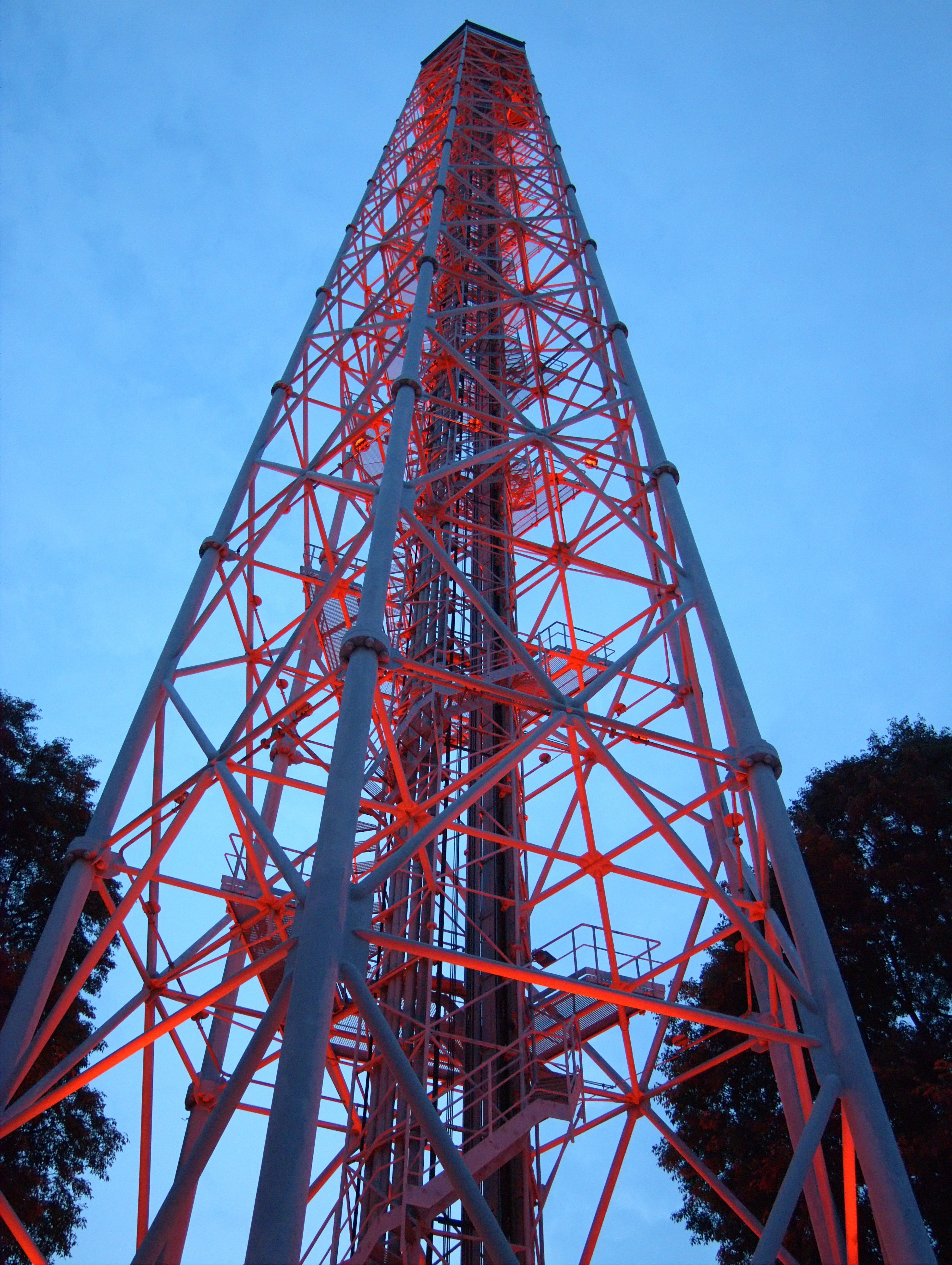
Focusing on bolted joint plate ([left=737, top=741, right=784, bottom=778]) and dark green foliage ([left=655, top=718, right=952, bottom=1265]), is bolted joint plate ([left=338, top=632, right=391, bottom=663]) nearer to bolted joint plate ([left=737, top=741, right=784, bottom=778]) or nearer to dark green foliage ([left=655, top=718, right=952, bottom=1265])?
bolted joint plate ([left=737, top=741, right=784, bottom=778])

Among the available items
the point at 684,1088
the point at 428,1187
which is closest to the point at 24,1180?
the point at 428,1187

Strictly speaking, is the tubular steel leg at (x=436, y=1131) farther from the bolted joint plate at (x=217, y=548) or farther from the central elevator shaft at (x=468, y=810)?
the bolted joint plate at (x=217, y=548)

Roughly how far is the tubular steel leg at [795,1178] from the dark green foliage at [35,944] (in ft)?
40.7

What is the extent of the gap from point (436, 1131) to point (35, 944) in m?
16.4

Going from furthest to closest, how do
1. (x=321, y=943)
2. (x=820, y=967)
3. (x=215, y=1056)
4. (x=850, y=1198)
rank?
(x=215, y=1056) < (x=820, y=967) < (x=850, y=1198) < (x=321, y=943)

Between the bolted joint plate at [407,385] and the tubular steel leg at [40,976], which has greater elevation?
the bolted joint plate at [407,385]

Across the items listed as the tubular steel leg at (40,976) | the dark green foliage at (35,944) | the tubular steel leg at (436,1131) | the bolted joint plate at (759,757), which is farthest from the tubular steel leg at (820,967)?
the dark green foliage at (35,944)

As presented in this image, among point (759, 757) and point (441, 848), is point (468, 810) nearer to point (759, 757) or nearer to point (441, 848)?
point (441, 848)

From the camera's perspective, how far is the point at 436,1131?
205 inches

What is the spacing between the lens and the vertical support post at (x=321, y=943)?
463 centimetres

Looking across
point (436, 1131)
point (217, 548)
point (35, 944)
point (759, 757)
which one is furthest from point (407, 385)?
point (35, 944)

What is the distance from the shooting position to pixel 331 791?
249 inches

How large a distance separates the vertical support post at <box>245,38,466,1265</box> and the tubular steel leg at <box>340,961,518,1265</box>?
23cm

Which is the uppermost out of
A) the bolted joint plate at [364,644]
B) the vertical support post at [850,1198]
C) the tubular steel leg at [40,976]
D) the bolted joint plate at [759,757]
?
the bolted joint plate at [364,644]
